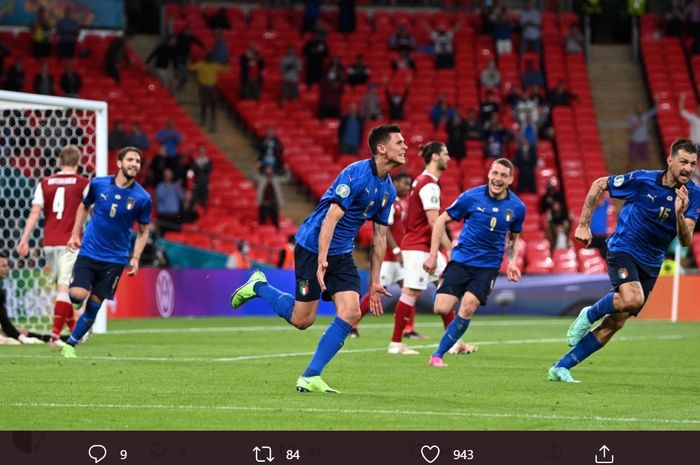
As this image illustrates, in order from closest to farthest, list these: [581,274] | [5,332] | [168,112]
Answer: [5,332]
[581,274]
[168,112]

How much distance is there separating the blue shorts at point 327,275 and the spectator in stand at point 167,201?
58.7 ft

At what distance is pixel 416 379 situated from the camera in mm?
13359

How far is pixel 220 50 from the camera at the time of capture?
35094 millimetres

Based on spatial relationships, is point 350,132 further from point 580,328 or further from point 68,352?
point 580,328

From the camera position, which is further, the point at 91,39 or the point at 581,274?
the point at 91,39

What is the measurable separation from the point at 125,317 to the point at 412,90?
13.8m

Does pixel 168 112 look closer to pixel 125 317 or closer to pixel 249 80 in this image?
pixel 249 80

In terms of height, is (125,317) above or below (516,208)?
below

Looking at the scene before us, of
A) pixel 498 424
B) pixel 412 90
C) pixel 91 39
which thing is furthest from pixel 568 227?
pixel 498 424

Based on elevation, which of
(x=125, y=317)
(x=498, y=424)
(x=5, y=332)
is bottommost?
(x=125, y=317)

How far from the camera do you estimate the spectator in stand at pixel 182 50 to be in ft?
114
